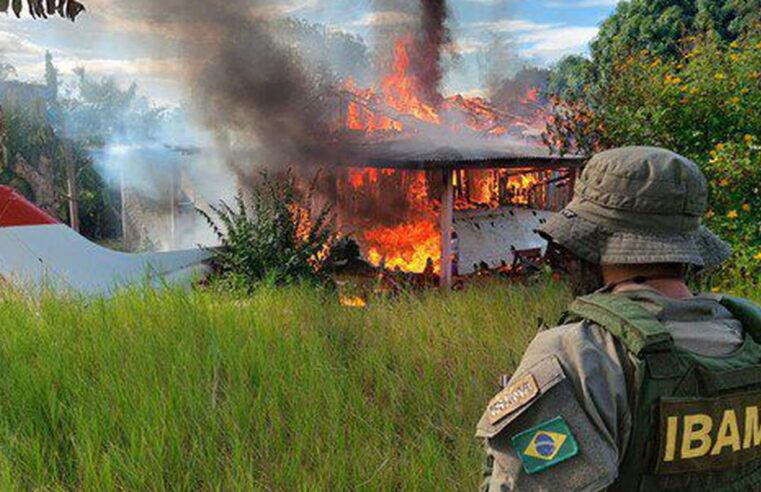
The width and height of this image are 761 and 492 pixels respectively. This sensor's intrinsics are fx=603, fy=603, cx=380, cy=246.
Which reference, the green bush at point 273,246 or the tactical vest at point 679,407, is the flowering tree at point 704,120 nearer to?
the green bush at point 273,246

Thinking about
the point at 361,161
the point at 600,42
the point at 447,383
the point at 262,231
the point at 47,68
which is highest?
the point at 600,42

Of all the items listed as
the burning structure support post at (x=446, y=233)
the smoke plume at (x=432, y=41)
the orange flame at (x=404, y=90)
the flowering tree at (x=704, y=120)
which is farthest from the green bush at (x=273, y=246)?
the smoke plume at (x=432, y=41)

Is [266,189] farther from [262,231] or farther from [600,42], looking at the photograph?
[600,42]

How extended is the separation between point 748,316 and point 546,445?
25.7 inches

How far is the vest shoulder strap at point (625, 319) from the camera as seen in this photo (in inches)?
47.8

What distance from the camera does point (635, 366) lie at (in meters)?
1.24

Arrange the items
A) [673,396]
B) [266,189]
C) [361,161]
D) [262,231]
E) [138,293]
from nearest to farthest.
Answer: [673,396], [138,293], [262,231], [266,189], [361,161]

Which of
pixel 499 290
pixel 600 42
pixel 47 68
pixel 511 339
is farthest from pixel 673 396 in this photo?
pixel 600 42

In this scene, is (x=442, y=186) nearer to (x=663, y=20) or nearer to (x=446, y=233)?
(x=446, y=233)

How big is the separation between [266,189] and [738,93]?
6.45 m

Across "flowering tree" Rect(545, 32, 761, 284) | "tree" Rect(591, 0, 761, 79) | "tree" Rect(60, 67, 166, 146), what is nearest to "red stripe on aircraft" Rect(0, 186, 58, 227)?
"flowering tree" Rect(545, 32, 761, 284)

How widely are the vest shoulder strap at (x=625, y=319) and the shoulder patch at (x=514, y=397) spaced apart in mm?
206

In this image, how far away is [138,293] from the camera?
5297 mm


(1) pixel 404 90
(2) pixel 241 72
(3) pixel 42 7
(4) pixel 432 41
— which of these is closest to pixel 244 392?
(3) pixel 42 7
